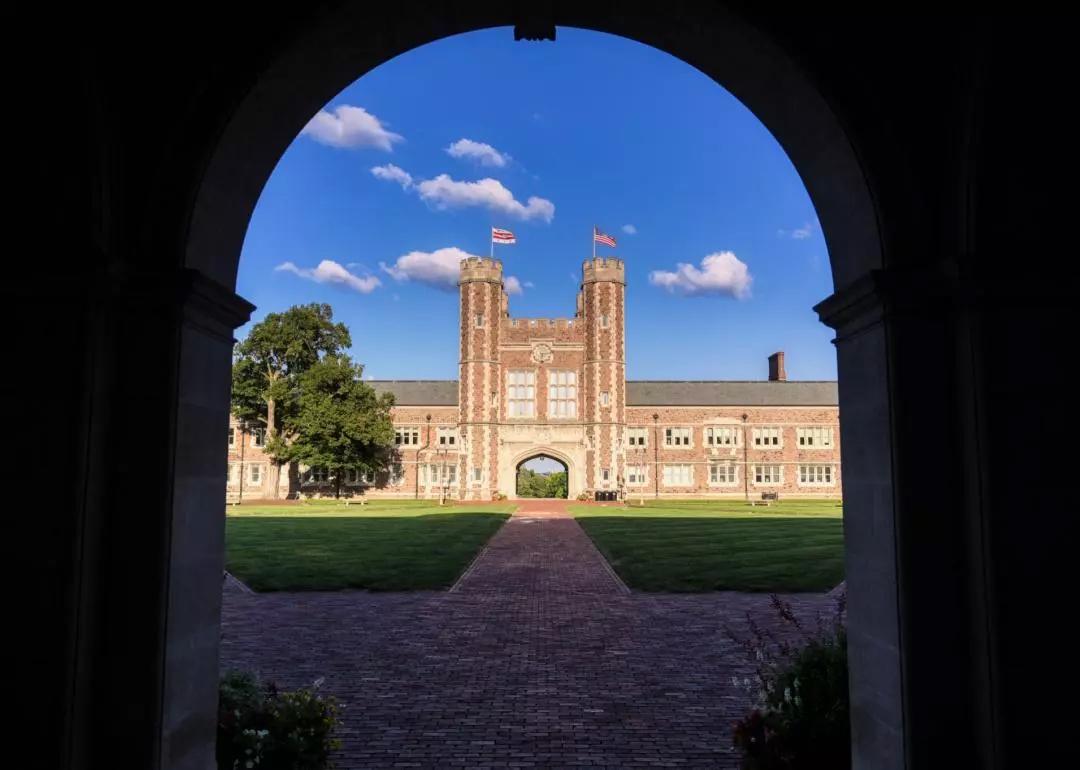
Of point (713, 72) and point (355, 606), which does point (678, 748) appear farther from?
point (355, 606)

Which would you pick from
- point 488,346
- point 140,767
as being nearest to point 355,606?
point 140,767

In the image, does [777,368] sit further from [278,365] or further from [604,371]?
[278,365]

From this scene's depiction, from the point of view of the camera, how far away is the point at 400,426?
61.3 metres

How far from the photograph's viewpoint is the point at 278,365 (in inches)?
2045

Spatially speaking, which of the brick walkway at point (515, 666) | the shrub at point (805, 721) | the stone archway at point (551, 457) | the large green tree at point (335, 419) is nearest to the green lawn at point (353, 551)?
the brick walkway at point (515, 666)

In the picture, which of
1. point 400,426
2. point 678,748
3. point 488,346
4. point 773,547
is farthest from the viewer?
point 400,426

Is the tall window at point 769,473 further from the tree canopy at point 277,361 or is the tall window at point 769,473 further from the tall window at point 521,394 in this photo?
the tree canopy at point 277,361

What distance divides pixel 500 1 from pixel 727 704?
20.6ft

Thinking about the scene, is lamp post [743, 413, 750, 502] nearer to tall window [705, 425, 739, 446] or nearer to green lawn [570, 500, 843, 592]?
tall window [705, 425, 739, 446]

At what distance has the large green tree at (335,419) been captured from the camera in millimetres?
49500

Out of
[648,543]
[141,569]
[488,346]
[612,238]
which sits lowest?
[648,543]

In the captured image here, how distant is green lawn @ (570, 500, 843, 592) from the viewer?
45.2ft

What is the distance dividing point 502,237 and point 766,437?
30.1 m

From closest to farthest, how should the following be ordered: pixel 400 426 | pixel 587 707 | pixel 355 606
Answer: pixel 587 707 → pixel 355 606 → pixel 400 426
